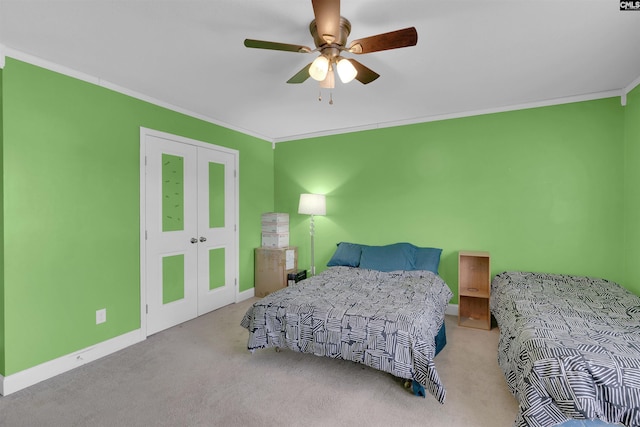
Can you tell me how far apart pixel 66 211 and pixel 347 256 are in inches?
116

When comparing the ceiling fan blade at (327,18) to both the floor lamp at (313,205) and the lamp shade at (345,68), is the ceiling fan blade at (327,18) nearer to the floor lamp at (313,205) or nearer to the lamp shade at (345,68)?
the lamp shade at (345,68)

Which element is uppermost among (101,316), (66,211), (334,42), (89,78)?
(89,78)

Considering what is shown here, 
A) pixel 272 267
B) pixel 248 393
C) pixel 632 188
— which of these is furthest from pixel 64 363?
pixel 632 188

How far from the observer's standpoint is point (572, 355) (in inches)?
61.9

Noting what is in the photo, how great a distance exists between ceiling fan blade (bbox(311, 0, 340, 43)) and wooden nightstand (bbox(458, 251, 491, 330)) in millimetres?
2761

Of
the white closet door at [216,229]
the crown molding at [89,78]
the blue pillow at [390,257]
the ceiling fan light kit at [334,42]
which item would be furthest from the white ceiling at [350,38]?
the blue pillow at [390,257]

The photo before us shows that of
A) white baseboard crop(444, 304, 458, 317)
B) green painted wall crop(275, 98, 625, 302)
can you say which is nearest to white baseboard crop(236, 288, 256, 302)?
green painted wall crop(275, 98, 625, 302)

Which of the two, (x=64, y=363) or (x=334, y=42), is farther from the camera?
(x=64, y=363)

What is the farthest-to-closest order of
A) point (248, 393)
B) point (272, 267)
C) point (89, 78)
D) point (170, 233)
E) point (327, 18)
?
point (272, 267) < point (170, 233) < point (89, 78) < point (248, 393) < point (327, 18)

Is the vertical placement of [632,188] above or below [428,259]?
above

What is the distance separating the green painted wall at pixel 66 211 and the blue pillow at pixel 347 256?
227cm

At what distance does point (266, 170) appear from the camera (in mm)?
4785

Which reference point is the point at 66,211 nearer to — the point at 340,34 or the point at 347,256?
the point at 340,34

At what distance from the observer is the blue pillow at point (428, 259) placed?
3.53m
